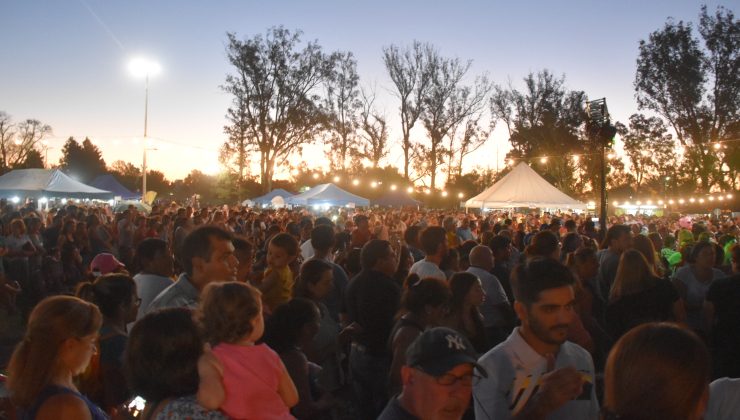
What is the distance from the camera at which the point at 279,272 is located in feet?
16.3

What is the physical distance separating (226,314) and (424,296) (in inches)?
57.9

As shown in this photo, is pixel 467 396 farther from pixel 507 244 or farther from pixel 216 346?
pixel 507 244

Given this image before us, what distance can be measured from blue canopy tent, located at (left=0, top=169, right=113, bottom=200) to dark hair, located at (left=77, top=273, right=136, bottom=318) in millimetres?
19571

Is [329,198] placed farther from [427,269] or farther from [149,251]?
[149,251]

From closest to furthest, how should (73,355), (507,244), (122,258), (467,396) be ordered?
1. (467,396)
2. (73,355)
3. (507,244)
4. (122,258)

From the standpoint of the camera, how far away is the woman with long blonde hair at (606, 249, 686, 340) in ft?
14.6

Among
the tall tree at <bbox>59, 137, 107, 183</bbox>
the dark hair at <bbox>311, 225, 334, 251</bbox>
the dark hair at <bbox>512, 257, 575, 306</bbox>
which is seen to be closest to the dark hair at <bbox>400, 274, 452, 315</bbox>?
the dark hair at <bbox>512, 257, 575, 306</bbox>

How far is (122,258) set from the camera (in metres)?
11.3

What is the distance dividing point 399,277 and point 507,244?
5.17 ft

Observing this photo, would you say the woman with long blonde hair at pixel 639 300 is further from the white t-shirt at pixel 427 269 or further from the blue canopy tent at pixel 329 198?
the blue canopy tent at pixel 329 198

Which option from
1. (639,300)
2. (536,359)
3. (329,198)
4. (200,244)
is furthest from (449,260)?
(329,198)

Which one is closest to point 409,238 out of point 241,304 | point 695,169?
point 241,304

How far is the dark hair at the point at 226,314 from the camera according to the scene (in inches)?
104

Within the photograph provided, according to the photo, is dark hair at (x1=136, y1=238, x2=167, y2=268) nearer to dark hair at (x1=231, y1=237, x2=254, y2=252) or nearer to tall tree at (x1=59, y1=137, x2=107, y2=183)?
dark hair at (x1=231, y1=237, x2=254, y2=252)
